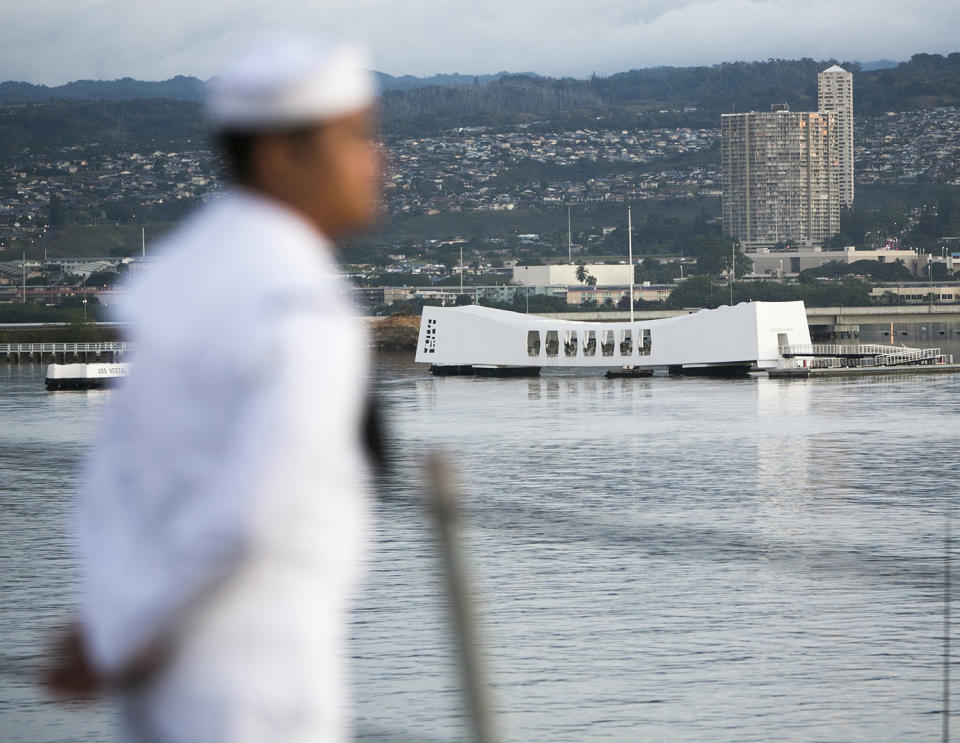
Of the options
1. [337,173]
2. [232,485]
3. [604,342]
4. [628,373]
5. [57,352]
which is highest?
[337,173]

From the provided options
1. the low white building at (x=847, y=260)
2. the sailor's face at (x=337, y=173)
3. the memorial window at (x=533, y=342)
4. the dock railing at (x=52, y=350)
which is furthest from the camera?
the low white building at (x=847, y=260)

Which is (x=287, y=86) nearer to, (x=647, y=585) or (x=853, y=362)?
(x=647, y=585)

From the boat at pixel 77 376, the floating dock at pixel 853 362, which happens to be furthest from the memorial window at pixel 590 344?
the boat at pixel 77 376

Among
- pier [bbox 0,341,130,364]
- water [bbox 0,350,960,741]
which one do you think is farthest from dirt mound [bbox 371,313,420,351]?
water [bbox 0,350,960,741]

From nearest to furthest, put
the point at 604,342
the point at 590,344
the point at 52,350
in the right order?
the point at 604,342
the point at 590,344
the point at 52,350

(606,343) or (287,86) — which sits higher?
(287,86)

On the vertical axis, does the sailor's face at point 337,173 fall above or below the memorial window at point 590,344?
above

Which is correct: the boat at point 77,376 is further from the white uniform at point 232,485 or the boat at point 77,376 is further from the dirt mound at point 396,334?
the white uniform at point 232,485

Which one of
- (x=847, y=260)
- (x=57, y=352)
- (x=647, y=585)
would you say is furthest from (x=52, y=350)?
(x=847, y=260)
